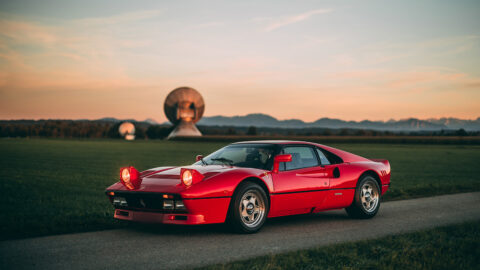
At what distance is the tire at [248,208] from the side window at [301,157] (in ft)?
2.94

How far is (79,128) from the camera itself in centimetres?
9350

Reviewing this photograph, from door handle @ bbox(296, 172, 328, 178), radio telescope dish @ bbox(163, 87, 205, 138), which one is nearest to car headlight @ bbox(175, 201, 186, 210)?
door handle @ bbox(296, 172, 328, 178)

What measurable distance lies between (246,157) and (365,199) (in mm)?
2427

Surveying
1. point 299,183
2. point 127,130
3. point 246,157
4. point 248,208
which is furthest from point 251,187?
point 127,130

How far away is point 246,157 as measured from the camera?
7.47 meters

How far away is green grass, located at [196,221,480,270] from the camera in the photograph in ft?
16.3

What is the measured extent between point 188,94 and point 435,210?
287ft

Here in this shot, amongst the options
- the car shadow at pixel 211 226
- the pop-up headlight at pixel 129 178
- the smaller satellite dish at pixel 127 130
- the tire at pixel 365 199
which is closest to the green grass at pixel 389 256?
the car shadow at pixel 211 226

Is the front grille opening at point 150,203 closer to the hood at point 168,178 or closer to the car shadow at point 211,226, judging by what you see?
the hood at point 168,178

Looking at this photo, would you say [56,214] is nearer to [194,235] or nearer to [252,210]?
[194,235]

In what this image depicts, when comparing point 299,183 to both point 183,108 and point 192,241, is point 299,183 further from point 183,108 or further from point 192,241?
point 183,108

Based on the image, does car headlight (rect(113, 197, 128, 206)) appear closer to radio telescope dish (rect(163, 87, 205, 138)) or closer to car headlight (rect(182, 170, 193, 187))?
car headlight (rect(182, 170, 193, 187))

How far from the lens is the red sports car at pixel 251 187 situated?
248 inches

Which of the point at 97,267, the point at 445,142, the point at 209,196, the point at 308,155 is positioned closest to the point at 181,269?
the point at 97,267
